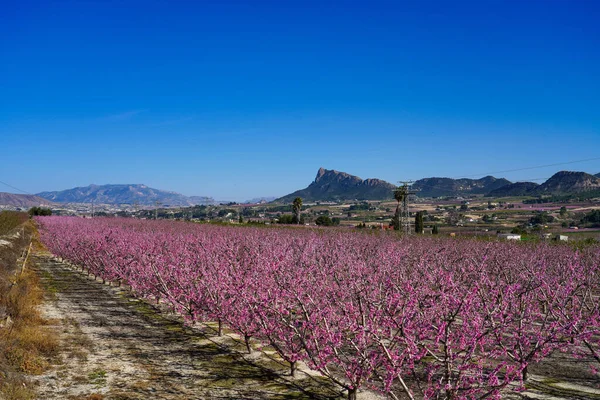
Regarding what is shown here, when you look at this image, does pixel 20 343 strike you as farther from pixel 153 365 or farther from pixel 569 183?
pixel 569 183

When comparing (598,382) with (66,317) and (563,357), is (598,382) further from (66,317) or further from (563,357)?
(66,317)

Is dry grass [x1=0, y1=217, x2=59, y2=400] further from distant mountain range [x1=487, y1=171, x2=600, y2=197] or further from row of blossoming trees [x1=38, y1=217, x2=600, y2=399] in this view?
distant mountain range [x1=487, y1=171, x2=600, y2=197]

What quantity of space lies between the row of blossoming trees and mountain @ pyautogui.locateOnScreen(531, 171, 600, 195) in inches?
6232

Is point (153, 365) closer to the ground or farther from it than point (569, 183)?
closer to the ground

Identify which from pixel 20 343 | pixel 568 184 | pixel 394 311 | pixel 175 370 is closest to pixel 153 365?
pixel 175 370

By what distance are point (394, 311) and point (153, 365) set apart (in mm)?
6762

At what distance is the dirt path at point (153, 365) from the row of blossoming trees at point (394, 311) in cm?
65

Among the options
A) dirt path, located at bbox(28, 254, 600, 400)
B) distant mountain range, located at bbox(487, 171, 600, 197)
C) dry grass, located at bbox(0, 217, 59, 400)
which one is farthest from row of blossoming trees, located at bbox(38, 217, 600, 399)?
distant mountain range, located at bbox(487, 171, 600, 197)

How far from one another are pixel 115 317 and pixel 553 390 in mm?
13657

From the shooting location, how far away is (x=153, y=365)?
38.6 feet

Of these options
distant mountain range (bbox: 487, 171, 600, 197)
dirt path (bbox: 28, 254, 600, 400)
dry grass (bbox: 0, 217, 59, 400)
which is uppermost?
distant mountain range (bbox: 487, 171, 600, 197)

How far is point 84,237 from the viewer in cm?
3109

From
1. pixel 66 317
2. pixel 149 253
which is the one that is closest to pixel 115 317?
pixel 66 317

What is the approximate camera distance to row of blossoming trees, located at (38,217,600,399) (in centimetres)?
703
